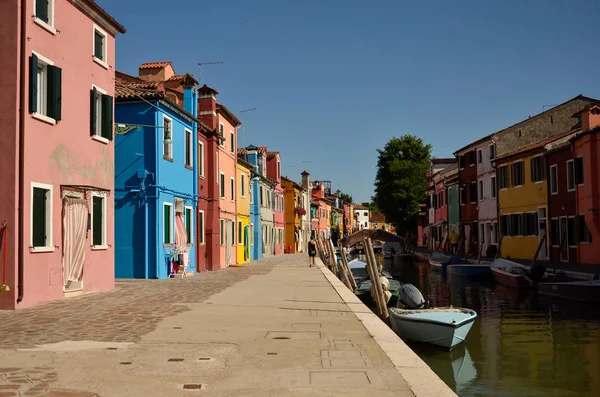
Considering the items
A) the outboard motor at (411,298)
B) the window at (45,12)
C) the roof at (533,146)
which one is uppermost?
the window at (45,12)

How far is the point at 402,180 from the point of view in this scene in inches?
2488

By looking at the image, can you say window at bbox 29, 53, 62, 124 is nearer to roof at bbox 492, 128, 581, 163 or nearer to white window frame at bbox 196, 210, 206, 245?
white window frame at bbox 196, 210, 206, 245

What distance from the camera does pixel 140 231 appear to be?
21281mm

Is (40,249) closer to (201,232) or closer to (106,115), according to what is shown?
(106,115)

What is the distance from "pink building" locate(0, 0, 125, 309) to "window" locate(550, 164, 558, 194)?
22.8 meters

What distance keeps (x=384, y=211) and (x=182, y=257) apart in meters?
44.7

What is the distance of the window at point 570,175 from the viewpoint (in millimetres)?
Result: 29250

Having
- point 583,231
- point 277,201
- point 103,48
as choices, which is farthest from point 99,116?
point 277,201

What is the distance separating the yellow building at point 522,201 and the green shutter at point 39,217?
85.0ft

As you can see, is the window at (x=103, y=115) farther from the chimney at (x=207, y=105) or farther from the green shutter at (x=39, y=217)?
the chimney at (x=207, y=105)

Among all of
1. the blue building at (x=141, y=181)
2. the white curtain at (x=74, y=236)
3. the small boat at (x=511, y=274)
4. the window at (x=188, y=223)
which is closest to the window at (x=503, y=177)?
the small boat at (x=511, y=274)

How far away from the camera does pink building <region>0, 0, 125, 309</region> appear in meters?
12.8

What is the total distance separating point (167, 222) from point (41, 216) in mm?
9011

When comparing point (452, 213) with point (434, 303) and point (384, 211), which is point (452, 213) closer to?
point (384, 211)
